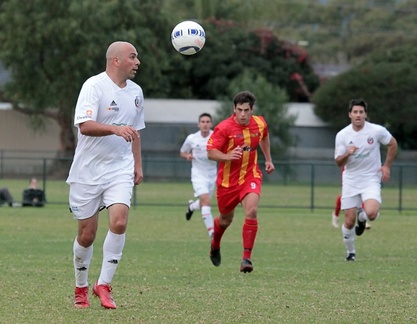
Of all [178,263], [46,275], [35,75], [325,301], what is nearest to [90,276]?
[46,275]

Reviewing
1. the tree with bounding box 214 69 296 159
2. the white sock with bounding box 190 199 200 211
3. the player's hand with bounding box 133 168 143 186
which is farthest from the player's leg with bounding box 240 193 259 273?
the tree with bounding box 214 69 296 159

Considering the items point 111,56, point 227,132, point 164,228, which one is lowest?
point 164,228

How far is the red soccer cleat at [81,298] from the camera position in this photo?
9.09 m

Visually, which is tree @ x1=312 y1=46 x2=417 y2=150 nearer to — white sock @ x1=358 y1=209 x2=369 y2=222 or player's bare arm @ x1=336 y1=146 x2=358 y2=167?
white sock @ x1=358 y1=209 x2=369 y2=222

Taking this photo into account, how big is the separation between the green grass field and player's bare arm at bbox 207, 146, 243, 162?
135 cm

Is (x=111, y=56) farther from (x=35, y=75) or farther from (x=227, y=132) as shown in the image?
(x=35, y=75)

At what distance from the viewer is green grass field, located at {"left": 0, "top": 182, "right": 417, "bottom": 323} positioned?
28.8 ft

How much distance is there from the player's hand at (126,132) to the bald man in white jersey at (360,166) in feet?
20.3

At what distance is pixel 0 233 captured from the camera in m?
19.0

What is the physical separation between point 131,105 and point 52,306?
1890mm

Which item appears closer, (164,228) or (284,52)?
(164,228)

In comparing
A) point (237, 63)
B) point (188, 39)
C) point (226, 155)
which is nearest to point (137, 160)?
point (188, 39)

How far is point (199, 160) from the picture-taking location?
19594 millimetres

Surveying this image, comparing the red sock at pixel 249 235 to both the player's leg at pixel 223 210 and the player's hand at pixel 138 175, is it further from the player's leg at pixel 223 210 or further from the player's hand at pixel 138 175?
the player's hand at pixel 138 175
